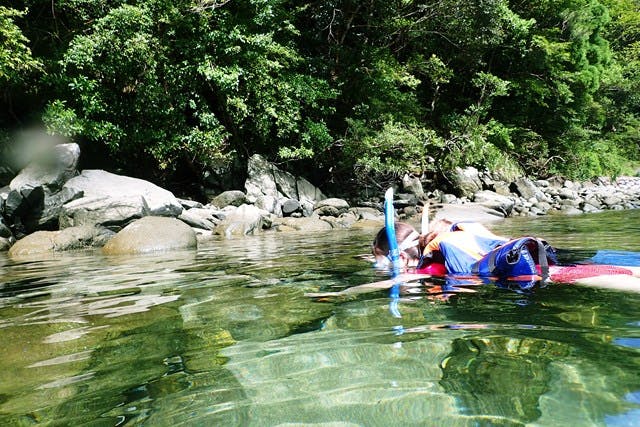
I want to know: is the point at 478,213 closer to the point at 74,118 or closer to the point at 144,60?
the point at 144,60

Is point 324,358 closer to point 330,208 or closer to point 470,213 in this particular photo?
point 330,208

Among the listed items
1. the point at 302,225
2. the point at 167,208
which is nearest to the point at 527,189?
the point at 302,225

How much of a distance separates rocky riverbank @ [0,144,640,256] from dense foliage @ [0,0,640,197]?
1126 millimetres

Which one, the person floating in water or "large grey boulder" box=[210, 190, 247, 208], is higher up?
"large grey boulder" box=[210, 190, 247, 208]

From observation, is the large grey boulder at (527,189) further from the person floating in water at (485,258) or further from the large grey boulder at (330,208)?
the person floating in water at (485,258)

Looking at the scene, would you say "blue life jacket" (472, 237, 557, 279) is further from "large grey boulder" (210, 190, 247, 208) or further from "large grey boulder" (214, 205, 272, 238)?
"large grey boulder" (210, 190, 247, 208)

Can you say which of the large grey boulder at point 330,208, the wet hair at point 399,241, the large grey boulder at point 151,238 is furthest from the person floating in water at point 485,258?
the large grey boulder at point 330,208

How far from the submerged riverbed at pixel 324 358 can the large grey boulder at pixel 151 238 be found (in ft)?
11.9

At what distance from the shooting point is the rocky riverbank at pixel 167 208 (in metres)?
7.49

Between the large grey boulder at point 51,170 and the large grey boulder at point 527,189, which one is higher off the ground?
the large grey boulder at point 51,170

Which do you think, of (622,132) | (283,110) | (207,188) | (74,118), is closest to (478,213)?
(283,110)

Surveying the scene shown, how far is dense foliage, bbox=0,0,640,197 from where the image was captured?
11008 mm

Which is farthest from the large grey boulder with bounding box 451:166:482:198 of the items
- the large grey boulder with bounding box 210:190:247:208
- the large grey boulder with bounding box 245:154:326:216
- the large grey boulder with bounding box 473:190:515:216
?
the large grey boulder with bounding box 210:190:247:208

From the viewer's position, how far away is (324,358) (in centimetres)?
156
